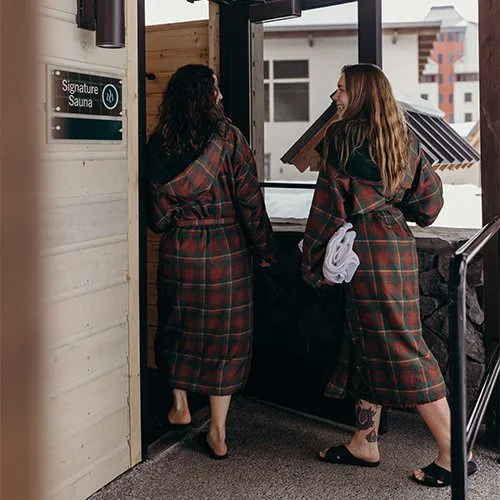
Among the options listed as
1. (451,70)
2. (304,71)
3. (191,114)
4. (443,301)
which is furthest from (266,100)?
(451,70)

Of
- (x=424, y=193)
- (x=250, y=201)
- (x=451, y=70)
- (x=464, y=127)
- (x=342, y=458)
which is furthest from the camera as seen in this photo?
(x=451, y=70)

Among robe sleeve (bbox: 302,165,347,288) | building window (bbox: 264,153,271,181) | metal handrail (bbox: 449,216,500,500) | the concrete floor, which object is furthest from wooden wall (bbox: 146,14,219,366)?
metal handrail (bbox: 449,216,500,500)

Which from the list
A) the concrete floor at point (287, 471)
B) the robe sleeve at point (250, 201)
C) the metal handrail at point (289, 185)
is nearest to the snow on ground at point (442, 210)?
the metal handrail at point (289, 185)

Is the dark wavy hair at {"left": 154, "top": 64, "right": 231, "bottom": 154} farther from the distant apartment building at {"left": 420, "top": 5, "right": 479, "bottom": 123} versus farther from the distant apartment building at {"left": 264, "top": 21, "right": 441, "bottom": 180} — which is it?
the distant apartment building at {"left": 420, "top": 5, "right": 479, "bottom": 123}

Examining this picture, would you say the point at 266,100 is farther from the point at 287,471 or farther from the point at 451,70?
the point at 451,70

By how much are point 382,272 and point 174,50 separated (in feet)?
5.37

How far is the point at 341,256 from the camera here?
239 cm

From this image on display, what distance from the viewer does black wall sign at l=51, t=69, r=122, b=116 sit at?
6.74ft

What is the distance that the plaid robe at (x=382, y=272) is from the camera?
7.84 ft

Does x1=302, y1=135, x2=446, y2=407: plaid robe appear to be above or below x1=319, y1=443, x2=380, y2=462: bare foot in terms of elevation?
above

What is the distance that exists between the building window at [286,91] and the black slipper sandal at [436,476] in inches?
61.3

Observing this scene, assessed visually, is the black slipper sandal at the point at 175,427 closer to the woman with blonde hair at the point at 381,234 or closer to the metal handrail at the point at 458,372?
the woman with blonde hair at the point at 381,234

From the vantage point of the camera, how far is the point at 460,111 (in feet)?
16.1

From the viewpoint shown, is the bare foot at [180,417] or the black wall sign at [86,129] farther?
the bare foot at [180,417]
